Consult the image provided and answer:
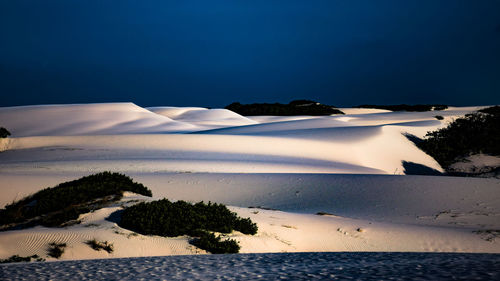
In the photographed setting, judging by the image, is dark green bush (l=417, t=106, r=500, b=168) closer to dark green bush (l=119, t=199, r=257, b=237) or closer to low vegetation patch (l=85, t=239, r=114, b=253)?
dark green bush (l=119, t=199, r=257, b=237)

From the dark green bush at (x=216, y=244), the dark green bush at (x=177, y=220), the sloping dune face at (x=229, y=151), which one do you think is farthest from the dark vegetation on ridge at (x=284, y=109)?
the dark green bush at (x=216, y=244)

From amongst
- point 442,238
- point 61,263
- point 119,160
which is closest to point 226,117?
point 119,160

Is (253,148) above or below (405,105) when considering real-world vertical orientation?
below

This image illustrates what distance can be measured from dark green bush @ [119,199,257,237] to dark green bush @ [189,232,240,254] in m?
0.32

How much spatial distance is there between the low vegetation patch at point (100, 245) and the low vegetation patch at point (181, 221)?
0.72 meters

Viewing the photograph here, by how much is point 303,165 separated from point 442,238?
11.5m

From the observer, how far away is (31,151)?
24094 mm

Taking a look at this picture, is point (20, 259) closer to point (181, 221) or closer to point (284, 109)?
point (181, 221)

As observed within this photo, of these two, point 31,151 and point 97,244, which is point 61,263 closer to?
point 97,244

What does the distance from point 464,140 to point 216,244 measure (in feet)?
82.1

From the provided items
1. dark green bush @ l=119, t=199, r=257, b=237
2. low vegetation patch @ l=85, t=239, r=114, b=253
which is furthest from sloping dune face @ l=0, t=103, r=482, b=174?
low vegetation patch @ l=85, t=239, r=114, b=253

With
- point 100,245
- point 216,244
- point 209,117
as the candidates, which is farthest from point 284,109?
point 100,245

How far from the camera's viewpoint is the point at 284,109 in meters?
80.0

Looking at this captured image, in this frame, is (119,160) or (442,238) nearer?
(442,238)
